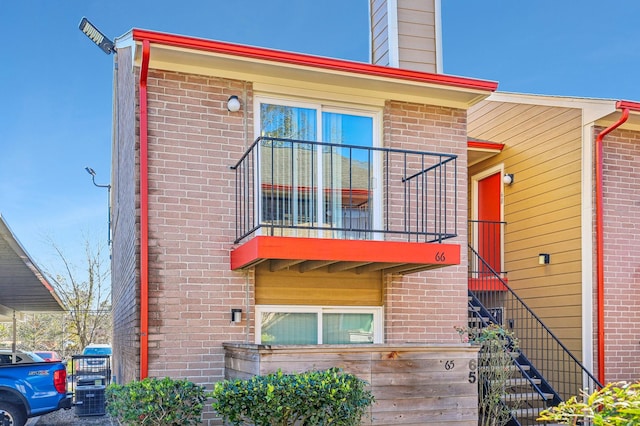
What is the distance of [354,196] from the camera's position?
25.6ft

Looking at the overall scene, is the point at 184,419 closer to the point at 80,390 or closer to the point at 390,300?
the point at 390,300

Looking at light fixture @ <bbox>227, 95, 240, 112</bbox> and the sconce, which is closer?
the sconce

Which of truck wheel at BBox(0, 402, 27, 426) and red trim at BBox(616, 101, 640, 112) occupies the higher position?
red trim at BBox(616, 101, 640, 112)

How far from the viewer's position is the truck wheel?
902 centimetres

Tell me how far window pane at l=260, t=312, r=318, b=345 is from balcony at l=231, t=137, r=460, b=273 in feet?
2.00

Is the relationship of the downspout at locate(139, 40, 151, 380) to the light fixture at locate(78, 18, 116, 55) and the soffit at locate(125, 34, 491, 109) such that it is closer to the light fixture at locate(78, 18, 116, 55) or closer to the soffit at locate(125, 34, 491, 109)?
the soffit at locate(125, 34, 491, 109)

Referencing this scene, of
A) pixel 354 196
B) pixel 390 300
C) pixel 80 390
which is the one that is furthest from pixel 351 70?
pixel 80 390

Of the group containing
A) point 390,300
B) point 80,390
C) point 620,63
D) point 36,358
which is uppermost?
point 620,63

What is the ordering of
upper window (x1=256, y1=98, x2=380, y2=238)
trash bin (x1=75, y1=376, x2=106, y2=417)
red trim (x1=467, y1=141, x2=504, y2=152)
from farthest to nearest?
trash bin (x1=75, y1=376, x2=106, y2=417), red trim (x1=467, y1=141, x2=504, y2=152), upper window (x1=256, y1=98, x2=380, y2=238)

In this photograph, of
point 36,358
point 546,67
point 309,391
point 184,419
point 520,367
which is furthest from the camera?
point 546,67

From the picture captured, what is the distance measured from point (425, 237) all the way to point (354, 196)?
1.01m

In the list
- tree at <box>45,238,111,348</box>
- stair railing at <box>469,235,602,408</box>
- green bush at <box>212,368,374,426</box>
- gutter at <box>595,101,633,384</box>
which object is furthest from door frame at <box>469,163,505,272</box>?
tree at <box>45,238,111,348</box>

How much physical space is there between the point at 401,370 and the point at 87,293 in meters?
18.7

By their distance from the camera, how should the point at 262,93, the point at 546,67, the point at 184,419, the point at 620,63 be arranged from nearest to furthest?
the point at 184,419
the point at 262,93
the point at 620,63
the point at 546,67
